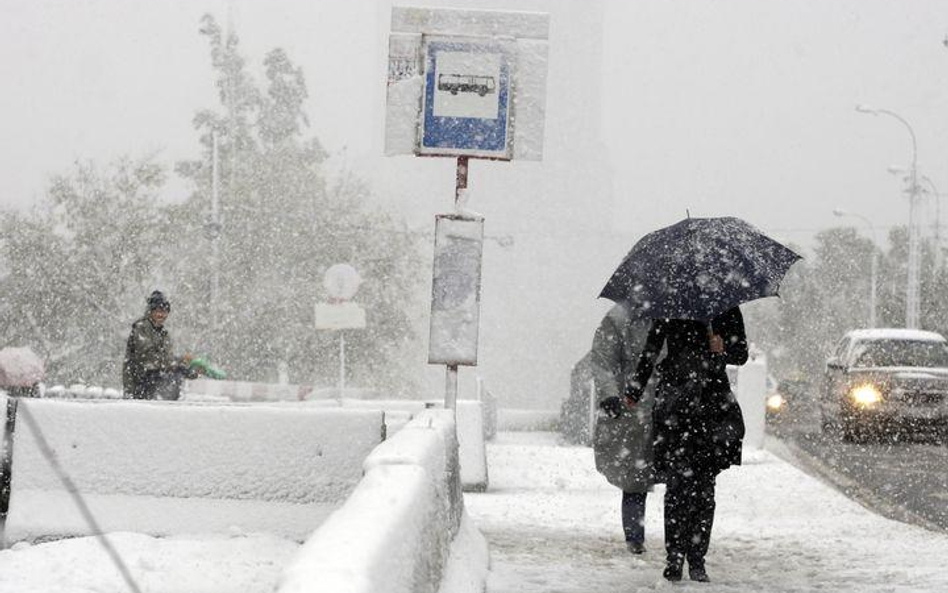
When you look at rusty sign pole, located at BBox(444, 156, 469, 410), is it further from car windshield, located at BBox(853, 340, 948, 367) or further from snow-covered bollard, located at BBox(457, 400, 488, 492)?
car windshield, located at BBox(853, 340, 948, 367)

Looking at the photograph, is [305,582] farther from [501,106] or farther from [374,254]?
[374,254]

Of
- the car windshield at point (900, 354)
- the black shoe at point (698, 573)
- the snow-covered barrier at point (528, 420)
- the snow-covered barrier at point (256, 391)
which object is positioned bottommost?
the snow-covered barrier at point (528, 420)

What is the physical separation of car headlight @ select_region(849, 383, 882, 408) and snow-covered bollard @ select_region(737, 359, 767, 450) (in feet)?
9.83

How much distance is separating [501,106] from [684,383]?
307 cm

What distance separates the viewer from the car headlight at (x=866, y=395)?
21625 mm

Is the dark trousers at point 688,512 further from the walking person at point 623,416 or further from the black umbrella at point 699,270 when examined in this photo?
the walking person at point 623,416

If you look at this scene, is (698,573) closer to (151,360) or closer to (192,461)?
(192,461)

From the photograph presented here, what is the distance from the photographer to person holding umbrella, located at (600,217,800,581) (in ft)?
24.1

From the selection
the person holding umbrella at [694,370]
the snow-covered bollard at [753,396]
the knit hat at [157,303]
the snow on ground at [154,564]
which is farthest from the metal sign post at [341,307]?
the person holding umbrella at [694,370]

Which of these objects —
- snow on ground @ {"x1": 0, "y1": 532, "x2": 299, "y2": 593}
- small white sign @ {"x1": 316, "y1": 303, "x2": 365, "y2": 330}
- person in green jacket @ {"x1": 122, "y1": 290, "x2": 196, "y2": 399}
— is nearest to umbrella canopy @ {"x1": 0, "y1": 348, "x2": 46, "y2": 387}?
person in green jacket @ {"x1": 122, "y1": 290, "x2": 196, "y2": 399}

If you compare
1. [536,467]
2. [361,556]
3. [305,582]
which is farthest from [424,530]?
[536,467]

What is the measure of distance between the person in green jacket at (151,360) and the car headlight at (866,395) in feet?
36.3

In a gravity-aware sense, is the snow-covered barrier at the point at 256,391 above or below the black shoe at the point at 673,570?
below

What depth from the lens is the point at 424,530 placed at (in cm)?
464
